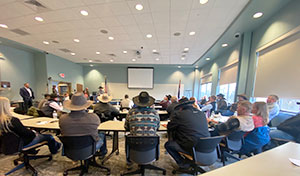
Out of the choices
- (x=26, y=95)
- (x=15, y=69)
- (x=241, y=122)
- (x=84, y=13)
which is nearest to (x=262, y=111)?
(x=241, y=122)

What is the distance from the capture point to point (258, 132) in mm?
1745

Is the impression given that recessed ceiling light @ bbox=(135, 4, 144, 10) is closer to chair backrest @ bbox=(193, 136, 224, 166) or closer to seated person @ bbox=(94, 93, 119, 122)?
seated person @ bbox=(94, 93, 119, 122)

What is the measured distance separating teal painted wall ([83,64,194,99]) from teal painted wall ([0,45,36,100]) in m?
3.79

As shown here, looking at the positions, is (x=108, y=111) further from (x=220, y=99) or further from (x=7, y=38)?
(x=7, y=38)

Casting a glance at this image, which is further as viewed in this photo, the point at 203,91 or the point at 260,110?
the point at 203,91

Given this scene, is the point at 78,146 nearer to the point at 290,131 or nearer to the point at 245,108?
the point at 245,108

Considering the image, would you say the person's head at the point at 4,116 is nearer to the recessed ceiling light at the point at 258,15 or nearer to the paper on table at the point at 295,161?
the paper on table at the point at 295,161

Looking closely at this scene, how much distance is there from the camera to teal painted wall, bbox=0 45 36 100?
5.38m

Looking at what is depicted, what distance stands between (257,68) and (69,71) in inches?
445

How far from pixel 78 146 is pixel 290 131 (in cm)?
395

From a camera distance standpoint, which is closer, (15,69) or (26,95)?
(26,95)

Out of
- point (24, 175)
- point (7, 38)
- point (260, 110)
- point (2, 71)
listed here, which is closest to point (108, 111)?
point (24, 175)

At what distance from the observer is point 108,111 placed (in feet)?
9.14

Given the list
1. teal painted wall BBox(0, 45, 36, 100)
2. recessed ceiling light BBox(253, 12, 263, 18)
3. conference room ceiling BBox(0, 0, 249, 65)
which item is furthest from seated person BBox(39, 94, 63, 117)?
recessed ceiling light BBox(253, 12, 263, 18)
